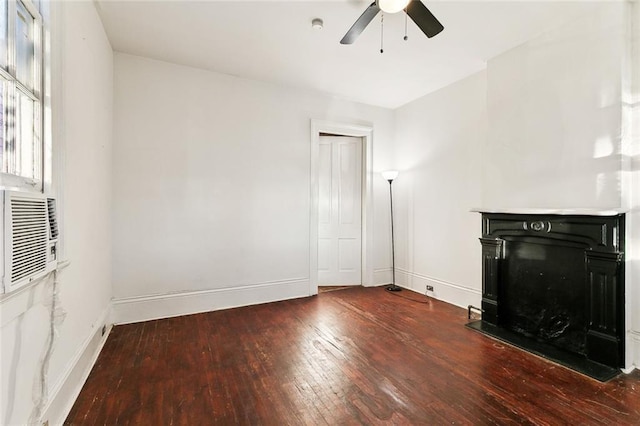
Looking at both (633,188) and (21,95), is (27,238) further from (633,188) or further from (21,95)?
(633,188)

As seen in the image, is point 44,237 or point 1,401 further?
point 44,237

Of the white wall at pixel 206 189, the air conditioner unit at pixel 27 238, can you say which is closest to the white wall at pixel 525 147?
the white wall at pixel 206 189

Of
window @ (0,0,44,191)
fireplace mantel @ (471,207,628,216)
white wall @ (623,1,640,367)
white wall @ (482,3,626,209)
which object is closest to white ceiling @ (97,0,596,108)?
white wall @ (482,3,626,209)

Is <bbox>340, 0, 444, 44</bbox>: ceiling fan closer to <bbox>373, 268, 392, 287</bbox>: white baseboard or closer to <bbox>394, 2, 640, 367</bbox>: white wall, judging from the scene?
<bbox>394, 2, 640, 367</bbox>: white wall

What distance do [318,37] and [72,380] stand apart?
3410 mm

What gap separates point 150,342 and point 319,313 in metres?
1.80

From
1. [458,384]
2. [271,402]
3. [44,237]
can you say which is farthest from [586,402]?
[44,237]

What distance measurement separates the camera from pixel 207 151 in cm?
371

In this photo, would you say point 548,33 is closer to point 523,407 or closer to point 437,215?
point 437,215

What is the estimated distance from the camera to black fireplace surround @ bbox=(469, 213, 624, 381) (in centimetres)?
237

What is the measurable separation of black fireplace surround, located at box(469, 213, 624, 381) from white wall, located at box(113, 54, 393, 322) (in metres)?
2.41

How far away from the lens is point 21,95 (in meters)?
1.49

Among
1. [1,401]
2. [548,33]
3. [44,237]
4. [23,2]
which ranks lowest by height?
[1,401]

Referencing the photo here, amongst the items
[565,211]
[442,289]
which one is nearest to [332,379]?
[565,211]
